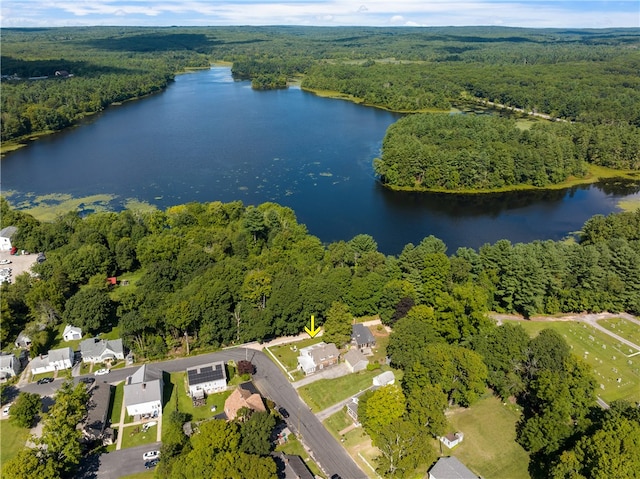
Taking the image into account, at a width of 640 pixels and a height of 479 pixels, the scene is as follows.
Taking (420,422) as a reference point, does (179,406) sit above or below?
below

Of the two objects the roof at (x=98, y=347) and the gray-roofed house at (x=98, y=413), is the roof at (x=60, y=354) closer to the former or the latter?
the roof at (x=98, y=347)

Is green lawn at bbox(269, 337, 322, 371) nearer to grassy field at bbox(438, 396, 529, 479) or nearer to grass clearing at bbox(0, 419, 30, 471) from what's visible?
grassy field at bbox(438, 396, 529, 479)

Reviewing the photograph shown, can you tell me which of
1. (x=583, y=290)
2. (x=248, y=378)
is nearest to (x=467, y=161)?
(x=583, y=290)

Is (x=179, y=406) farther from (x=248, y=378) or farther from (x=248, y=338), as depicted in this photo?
(x=248, y=338)

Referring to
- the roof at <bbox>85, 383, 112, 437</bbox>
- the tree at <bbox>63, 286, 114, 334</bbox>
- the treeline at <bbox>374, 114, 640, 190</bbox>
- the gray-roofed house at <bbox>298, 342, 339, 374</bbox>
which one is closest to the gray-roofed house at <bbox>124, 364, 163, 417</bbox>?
the roof at <bbox>85, 383, 112, 437</bbox>

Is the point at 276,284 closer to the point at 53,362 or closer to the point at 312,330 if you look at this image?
the point at 312,330

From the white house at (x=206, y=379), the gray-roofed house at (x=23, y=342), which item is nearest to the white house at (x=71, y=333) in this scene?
the gray-roofed house at (x=23, y=342)
